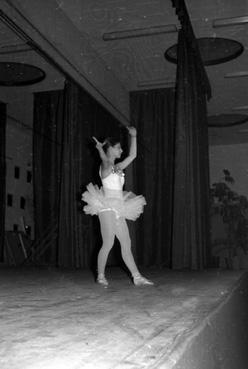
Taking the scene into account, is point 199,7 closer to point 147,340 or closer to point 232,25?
point 232,25

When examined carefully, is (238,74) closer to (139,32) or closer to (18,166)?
(139,32)

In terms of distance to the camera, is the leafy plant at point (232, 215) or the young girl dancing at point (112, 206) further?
the leafy plant at point (232, 215)

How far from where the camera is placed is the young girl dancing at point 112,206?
3.35m

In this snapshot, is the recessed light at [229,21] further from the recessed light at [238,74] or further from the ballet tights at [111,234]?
the ballet tights at [111,234]

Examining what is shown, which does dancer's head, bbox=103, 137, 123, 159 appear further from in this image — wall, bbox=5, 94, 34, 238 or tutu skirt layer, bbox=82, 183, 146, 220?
wall, bbox=5, 94, 34, 238

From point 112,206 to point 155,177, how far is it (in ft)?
13.9

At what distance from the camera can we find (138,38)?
6078 mm

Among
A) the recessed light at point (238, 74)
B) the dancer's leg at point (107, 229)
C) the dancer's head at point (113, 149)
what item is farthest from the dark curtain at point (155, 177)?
the dancer's leg at point (107, 229)

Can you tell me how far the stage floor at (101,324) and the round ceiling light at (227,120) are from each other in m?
6.67

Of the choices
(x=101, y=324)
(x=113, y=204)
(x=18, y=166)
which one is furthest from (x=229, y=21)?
(x=18, y=166)

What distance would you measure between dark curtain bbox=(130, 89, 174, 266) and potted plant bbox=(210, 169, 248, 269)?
2.69m

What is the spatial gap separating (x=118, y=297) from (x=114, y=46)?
440 cm

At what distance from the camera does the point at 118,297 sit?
2842 millimetres

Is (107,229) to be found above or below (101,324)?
above
